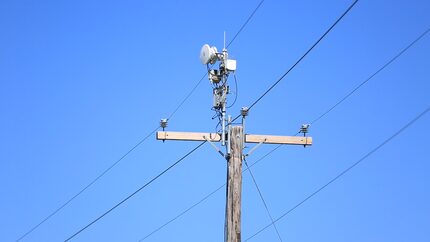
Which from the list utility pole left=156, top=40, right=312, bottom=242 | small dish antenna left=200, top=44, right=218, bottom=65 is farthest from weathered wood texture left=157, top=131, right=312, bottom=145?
small dish antenna left=200, top=44, right=218, bottom=65

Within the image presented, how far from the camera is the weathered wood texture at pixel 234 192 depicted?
15930 millimetres

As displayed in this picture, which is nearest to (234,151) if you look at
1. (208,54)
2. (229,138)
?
(229,138)

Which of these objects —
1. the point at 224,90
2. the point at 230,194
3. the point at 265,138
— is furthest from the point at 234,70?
the point at 230,194

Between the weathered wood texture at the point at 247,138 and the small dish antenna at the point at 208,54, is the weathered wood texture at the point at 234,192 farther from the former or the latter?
the small dish antenna at the point at 208,54

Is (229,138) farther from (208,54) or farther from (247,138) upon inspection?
(208,54)

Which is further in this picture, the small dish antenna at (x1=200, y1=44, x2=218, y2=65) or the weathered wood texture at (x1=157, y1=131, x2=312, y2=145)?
the small dish antenna at (x1=200, y1=44, x2=218, y2=65)

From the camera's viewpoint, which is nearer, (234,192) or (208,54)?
(234,192)

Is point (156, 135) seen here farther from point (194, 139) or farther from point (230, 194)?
point (230, 194)

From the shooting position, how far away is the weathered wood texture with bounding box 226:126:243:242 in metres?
15.9

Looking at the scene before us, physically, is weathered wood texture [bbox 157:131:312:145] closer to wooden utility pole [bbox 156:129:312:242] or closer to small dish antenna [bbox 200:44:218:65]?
wooden utility pole [bbox 156:129:312:242]

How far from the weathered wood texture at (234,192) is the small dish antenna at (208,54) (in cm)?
244

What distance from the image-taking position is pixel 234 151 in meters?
16.6

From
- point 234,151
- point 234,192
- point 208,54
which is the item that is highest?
point 208,54

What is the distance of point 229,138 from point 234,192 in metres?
1.22
